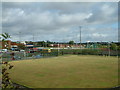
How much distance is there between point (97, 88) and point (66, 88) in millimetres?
1473

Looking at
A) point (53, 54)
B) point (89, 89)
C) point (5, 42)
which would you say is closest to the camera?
point (5, 42)

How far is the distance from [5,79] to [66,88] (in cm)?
490

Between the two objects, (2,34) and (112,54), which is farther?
(112,54)

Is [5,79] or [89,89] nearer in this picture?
[5,79]

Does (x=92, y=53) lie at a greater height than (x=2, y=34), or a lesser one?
lesser

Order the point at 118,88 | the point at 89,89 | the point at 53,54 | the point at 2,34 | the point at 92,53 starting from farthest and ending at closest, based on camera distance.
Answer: the point at 92,53 → the point at 53,54 → the point at 89,89 → the point at 118,88 → the point at 2,34

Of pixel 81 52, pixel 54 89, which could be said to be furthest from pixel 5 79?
pixel 81 52

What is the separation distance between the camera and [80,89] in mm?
6203

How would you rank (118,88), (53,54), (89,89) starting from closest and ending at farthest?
(118,88)
(89,89)
(53,54)

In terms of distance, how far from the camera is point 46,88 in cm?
643

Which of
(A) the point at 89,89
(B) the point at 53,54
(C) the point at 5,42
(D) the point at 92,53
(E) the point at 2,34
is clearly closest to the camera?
(E) the point at 2,34

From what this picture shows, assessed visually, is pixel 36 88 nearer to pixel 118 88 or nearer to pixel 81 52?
pixel 118 88

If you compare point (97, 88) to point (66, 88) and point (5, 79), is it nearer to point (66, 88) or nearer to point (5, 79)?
point (66, 88)

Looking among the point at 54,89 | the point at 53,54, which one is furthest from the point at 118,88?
the point at 53,54
